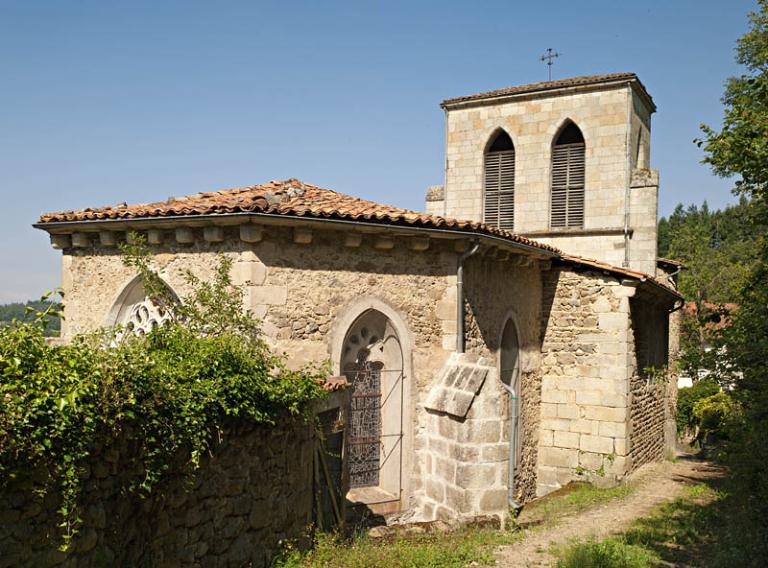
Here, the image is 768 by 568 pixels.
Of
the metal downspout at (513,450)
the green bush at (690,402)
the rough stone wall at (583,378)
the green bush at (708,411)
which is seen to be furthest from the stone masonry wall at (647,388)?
the green bush at (690,402)

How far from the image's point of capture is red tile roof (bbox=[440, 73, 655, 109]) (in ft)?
53.1

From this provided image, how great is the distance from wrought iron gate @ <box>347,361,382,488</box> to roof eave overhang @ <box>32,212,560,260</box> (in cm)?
221

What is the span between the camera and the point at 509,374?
1248 cm

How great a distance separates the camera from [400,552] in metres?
7.30

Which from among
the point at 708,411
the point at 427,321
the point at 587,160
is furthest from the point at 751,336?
the point at 708,411

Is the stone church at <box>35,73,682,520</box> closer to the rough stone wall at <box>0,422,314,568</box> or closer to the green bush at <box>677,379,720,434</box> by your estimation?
the rough stone wall at <box>0,422,314,568</box>

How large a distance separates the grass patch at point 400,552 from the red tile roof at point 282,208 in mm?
4007

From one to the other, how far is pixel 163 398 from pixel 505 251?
24.2 ft

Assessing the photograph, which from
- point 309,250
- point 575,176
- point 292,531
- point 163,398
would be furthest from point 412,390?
point 575,176

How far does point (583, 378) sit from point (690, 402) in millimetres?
12539

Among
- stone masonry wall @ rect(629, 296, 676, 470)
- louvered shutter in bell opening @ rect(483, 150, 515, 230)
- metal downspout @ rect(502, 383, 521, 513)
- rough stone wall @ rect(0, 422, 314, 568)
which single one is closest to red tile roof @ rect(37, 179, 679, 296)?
rough stone wall @ rect(0, 422, 314, 568)

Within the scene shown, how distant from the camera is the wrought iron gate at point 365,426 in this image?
983cm

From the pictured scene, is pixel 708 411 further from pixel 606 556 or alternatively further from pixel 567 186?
pixel 606 556

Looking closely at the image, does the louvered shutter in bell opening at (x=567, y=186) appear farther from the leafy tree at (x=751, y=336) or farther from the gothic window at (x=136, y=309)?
the gothic window at (x=136, y=309)
